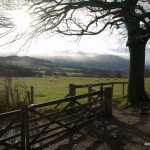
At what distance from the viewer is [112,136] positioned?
13664 mm

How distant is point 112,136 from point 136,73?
9.63m

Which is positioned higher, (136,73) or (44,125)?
(136,73)

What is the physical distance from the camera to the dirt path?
12219 mm

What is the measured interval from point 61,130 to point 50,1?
6.44 meters

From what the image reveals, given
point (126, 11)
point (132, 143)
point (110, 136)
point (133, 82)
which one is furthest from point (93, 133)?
point (133, 82)

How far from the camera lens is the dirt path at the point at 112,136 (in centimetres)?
1222

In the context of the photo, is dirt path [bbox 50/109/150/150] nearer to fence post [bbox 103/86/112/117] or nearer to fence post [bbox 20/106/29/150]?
fence post [bbox 103/86/112/117]

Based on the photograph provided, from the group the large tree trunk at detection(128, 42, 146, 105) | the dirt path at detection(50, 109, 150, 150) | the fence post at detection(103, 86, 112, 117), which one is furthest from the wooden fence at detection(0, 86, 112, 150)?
the large tree trunk at detection(128, 42, 146, 105)

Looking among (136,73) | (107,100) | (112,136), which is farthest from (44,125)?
(136,73)

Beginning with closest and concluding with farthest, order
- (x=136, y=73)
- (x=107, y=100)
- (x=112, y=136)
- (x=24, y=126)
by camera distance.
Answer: (x=24, y=126), (x=112, y=136), (x=107, y=100), (x=136, y=73)

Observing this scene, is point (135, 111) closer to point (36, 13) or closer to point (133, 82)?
point (133, 82)

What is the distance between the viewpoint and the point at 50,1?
56.1 ft

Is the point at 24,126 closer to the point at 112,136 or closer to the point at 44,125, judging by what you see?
the point at 44,125

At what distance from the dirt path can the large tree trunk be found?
5024 mm
